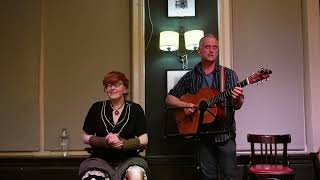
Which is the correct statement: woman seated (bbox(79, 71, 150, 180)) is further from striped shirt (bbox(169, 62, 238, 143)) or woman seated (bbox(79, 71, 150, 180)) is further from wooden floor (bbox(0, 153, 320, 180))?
wooden floor (bbox(0, 153, 320, 180))

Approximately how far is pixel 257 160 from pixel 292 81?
982mm

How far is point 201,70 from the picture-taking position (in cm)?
361

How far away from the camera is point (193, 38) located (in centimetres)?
430

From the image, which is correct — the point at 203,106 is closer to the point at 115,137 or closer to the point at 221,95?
the point at 221,95

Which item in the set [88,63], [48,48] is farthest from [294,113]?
[48,48]

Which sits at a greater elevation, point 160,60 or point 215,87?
point 160,60

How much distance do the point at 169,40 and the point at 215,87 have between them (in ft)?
3.39

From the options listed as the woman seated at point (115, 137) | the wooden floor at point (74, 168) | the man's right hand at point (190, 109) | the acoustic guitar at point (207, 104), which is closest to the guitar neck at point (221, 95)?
the acoustic guitar at point (207, 104)

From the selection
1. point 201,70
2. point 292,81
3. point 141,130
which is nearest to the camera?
point 141,130

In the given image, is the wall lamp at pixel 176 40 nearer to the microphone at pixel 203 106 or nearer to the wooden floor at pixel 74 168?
the microphone at pixel 203 106

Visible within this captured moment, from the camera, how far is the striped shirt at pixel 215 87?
3389 mm

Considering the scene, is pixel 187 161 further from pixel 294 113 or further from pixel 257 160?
pixel 294 113

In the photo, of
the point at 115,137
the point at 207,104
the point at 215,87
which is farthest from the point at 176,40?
the point at 115,137

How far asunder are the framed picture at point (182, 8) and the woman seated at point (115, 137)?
149 centimetres
